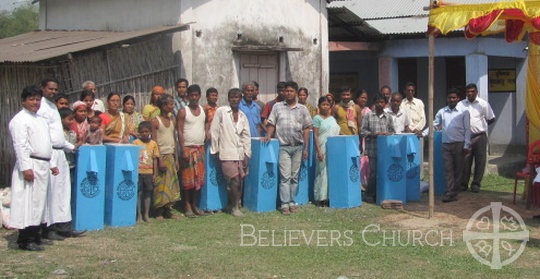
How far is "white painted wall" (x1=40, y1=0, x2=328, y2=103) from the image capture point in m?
11.2

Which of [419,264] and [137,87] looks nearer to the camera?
[419,264]

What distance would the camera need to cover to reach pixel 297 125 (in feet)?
31.4

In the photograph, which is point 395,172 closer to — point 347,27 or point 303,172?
point 303,172

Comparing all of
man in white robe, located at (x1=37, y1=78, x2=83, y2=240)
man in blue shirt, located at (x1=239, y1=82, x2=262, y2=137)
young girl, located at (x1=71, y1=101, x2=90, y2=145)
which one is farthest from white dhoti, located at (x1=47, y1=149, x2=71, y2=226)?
man in blue shirt, located at (x1=239, y1=82, x2=262, y2=137)

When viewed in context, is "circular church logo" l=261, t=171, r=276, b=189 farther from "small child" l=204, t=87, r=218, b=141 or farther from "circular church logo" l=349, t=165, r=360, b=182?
"circular church logo" l=349, t=165, r=360, b=182

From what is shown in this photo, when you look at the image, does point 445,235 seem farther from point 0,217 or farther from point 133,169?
point 0,217

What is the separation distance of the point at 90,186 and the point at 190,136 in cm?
151

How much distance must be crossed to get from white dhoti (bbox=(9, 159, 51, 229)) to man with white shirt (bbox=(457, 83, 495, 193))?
20.9ft

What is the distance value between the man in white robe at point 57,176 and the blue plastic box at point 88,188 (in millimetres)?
229

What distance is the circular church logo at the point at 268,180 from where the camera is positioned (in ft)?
31.5

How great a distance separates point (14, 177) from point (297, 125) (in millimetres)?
3840

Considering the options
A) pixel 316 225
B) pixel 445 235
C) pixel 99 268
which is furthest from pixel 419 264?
pixel 99 268

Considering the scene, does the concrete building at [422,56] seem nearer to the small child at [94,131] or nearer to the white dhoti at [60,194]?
the small child at [94,131]

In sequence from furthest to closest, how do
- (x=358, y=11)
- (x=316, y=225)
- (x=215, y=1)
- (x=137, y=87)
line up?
(x=358, y=11), (x=215, y=1), (x=137, y=87), (x=316, y=225)
